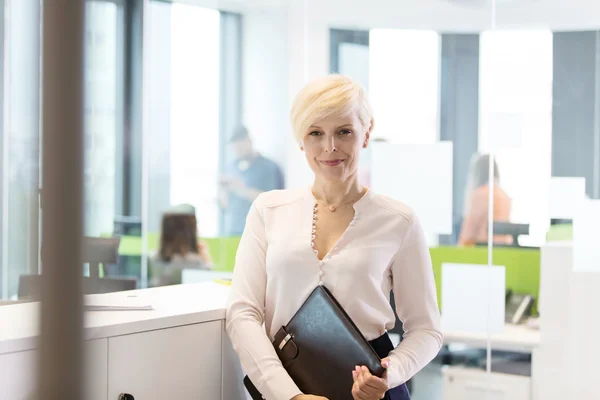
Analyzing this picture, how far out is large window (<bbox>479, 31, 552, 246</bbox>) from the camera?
3531mm

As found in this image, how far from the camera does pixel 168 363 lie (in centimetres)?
170

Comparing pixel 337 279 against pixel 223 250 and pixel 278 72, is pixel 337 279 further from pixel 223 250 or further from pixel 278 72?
pixel 223 250

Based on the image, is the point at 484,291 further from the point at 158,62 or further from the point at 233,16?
the point at 158,62

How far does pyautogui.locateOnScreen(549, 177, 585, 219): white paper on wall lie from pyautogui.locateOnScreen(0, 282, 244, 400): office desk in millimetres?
2050

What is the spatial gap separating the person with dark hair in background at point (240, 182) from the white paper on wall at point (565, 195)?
2016 millimetres

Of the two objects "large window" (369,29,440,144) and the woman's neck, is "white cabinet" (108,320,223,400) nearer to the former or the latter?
the woman's neck

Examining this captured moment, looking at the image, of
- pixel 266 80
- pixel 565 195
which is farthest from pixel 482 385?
pixel 266 80

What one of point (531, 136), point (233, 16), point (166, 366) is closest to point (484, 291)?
point (531, 136)

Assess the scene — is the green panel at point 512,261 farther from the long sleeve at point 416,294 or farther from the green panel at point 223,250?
the long sleeve at point 416,294

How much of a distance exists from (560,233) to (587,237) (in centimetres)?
14

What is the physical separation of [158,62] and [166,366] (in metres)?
4.06

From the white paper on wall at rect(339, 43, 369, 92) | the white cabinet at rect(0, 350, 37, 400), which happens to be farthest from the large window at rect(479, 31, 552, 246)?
the white cabinet at rect(0, 350, 37, 400)

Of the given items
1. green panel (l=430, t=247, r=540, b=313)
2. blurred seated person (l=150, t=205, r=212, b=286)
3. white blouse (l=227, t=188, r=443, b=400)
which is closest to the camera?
white blouse (l=227, t=188, r=443, b=400)

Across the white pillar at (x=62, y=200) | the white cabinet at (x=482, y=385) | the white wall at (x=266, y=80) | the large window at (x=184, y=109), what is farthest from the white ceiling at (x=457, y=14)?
the white pillar at (x=62, y=200)
